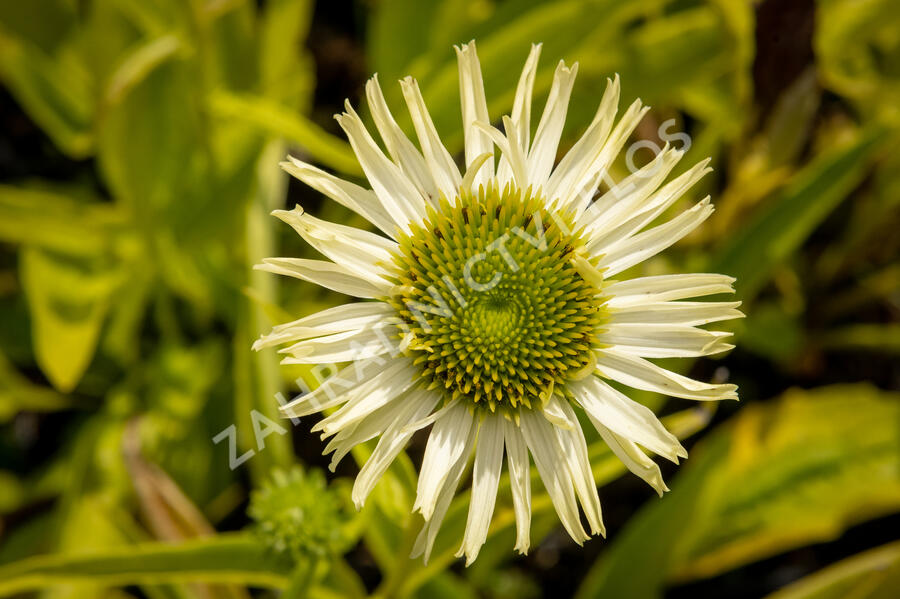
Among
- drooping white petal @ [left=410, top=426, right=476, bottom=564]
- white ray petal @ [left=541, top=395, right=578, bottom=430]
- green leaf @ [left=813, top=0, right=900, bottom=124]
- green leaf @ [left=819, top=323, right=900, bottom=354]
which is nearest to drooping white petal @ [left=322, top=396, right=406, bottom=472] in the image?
drooping white petal @ [left=410, top=426, right=476, bottom=564]

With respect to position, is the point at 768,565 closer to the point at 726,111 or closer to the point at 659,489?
the point at 726,111

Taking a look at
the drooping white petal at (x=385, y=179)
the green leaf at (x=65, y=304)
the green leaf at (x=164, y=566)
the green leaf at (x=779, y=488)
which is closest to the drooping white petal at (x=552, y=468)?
the drooping white petal at (x=385, y=179)

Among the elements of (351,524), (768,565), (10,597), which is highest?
(10,597)

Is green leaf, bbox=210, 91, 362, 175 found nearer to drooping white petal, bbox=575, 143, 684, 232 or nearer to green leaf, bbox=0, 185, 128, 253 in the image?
green leaf, bbox=0, 185, 128, 253

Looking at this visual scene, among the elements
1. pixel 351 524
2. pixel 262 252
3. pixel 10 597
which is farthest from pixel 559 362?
pixel 10 597

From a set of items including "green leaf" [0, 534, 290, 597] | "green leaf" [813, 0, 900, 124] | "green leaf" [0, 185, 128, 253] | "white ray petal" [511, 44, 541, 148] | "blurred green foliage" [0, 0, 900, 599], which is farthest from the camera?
"green leaf" [813, 0, 900, 124]

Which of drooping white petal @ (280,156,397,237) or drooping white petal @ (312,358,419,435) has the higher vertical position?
drooping white petal @ (280,156,397,237)

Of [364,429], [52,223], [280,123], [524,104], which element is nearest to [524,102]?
[524,104]
